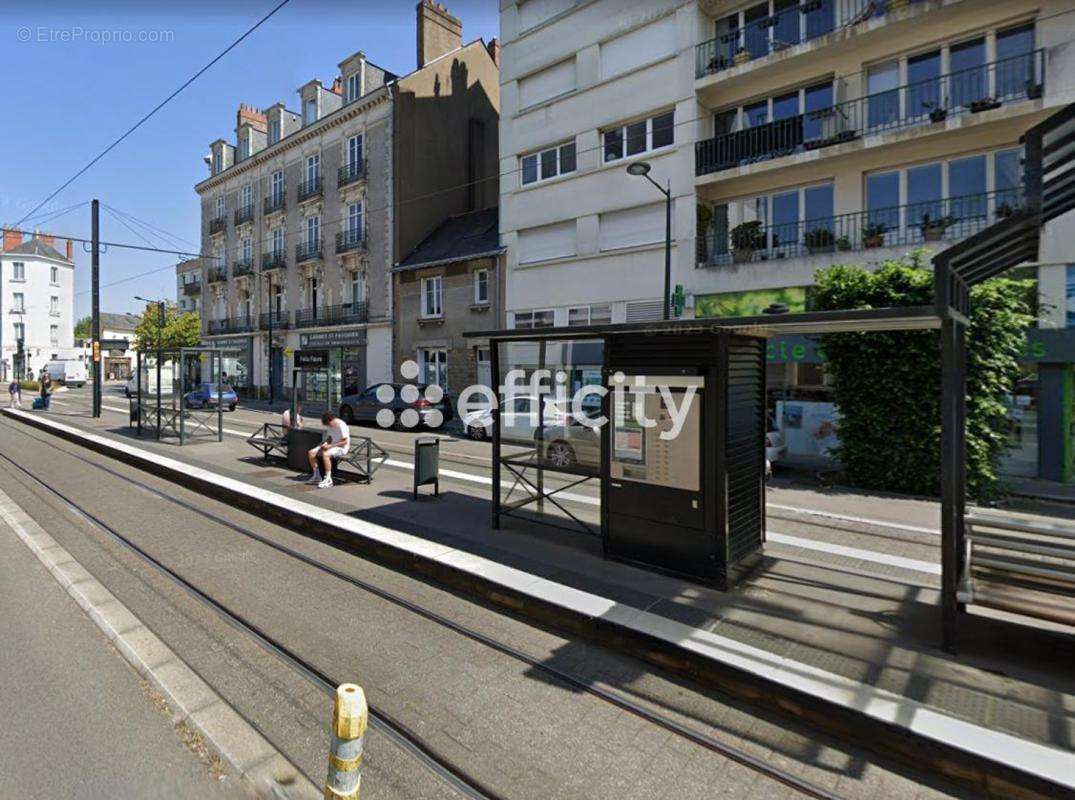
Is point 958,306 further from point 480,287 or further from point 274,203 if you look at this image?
point 274,203

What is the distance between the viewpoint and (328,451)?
9.31 meters

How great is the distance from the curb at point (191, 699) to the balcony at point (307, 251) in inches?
1102

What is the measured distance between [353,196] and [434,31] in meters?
8.93

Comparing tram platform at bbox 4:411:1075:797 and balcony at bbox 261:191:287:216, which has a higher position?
balcony at bbox 261:191:287:216

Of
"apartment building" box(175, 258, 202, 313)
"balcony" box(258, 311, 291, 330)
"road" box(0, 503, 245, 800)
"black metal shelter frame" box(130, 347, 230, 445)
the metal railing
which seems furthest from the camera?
"apartment building" box(175, 258, 202, 313)

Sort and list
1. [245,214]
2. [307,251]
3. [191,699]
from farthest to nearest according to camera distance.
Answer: [245,214] < [307,251] < [191,699]

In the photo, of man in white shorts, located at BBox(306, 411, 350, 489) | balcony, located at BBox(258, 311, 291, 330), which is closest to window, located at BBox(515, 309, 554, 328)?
man in white shorts, located at BBox(306, 411, 350, 489)

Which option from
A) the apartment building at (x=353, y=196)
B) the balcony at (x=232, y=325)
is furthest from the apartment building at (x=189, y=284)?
the apartment building at (x=353, y=196)

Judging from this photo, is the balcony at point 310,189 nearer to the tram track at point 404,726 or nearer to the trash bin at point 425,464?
the trash bin at point 425,464

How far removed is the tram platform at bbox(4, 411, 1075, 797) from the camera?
9.97ft

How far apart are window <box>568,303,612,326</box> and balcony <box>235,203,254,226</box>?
26405mm

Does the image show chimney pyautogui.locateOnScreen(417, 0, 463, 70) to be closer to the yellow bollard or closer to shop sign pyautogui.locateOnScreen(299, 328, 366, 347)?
shop sign pyautogui.locateOnScreen(299, 328, 366, 347)

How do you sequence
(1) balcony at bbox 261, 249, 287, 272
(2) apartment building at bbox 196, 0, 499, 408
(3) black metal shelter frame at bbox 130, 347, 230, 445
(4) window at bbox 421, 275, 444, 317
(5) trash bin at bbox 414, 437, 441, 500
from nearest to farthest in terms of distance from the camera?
(5) trash bin at bbox 414, 437, 441, 500
(3) black metal shelter frame at bbox 130, 347, 230, 445
(4) window at bbox 421, 275, 444, 317
(2) apartment building at bbox 196, 0, 499, 408
(1) balcony at bbox 261, 249, 287, 272

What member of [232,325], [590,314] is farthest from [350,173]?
[590,314]
